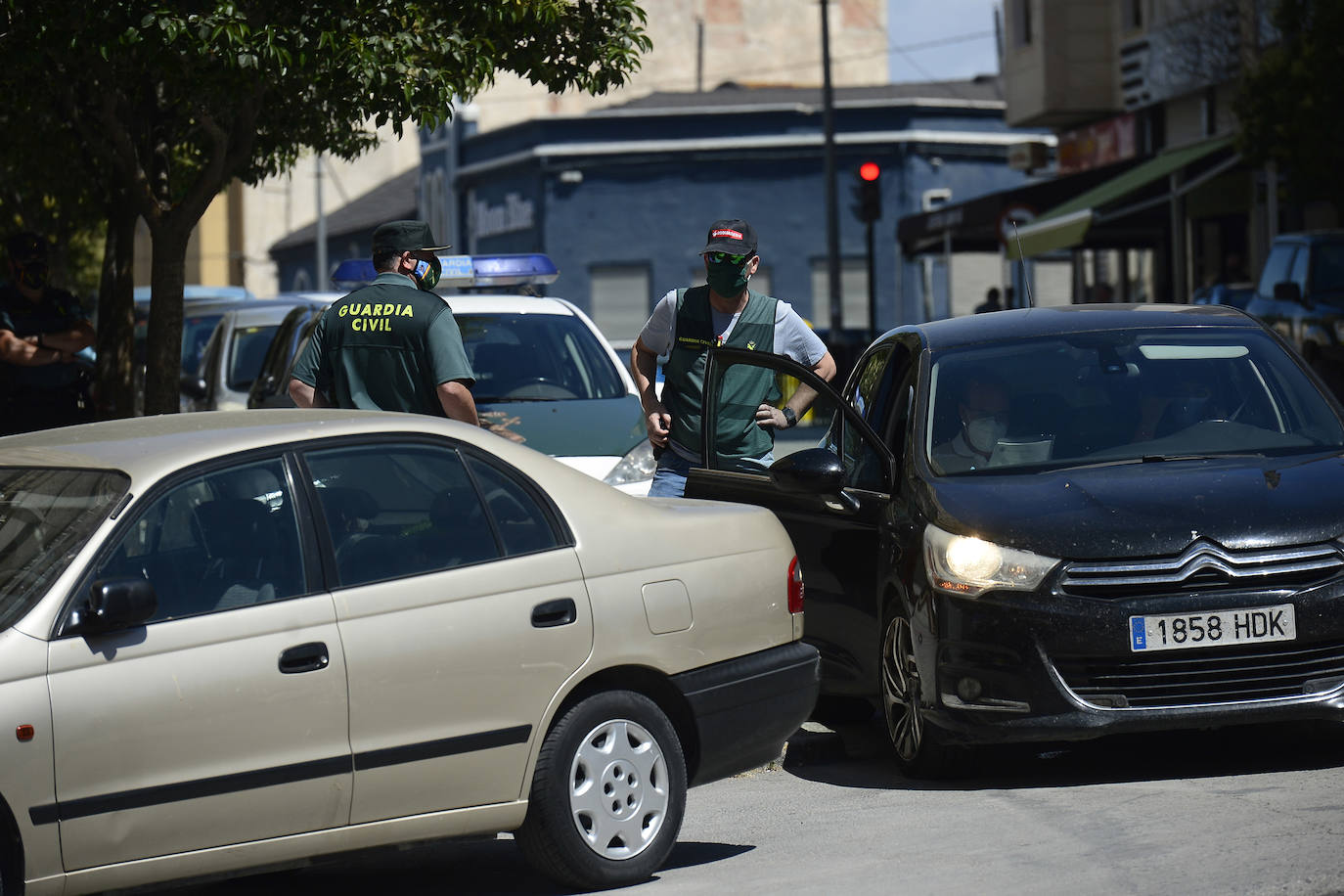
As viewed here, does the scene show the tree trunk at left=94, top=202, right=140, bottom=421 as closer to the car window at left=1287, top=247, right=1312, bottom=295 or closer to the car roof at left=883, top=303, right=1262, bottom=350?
the car roof at left=883, top=303, right=1262, bottom=350

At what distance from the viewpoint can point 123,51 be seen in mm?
11836

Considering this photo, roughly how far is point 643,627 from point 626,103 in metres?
43.4

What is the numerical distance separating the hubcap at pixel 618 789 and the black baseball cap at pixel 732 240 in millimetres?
2960

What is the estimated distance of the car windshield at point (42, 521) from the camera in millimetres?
4863

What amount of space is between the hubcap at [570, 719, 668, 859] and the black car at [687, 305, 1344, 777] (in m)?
1.28

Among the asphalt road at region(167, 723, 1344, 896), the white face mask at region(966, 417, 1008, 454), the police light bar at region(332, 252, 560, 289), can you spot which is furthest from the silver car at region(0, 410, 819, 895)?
the police light bar at region(332, 252, 560, 289)

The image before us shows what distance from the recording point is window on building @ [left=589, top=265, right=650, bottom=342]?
44.4 meters

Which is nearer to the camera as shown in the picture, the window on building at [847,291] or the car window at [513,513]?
the car window at [513,513]

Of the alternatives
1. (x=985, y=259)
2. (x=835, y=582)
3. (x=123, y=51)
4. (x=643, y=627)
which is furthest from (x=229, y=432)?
Answer: (x=985, y=259)

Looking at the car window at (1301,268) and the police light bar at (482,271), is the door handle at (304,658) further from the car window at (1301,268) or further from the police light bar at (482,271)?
the car window at (1301,268)

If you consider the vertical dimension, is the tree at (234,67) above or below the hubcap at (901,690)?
above

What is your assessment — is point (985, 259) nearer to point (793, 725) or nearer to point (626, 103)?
point (626, 103)

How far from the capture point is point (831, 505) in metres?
7.57

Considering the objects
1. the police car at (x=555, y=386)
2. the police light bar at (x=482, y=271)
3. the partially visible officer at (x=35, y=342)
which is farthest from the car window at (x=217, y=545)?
the police light bar at (x=482, y=271)
